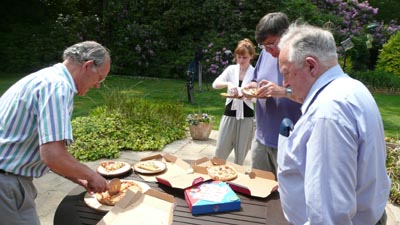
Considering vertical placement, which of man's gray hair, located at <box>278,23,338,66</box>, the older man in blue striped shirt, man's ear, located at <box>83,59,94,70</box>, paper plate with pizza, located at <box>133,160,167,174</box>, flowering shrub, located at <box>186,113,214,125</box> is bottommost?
flowering shrub, located at <box>186,113,214,125</box>

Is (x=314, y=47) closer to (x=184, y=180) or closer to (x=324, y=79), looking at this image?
(x=324, y=79)

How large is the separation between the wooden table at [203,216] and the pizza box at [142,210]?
0.06 m

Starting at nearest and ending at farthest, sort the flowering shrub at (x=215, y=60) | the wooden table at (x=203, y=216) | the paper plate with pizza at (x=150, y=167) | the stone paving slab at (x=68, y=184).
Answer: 1. the wooden table at (x=203, y=216)
2. the paper plate with pizza at (x=150, y=167)
3. the stone paving slab at (x=68, y=184)
4. the flowering shrub at (x=215, y=60)

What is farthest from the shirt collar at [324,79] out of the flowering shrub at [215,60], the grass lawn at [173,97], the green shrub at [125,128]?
the flowering shrub at [215,60]

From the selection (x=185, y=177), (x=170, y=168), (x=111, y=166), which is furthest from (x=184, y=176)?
(x=111, y=166)

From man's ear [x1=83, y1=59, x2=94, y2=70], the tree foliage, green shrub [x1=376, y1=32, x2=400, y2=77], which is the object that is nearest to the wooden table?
man's ear [x1=83, y1=59, x2=94, y2=70]

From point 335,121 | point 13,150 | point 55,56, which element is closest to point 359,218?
point 335,121

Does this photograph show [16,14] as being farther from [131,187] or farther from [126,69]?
[131,187]

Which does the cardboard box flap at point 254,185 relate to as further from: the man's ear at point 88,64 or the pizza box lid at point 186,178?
the man's ear at point 88,64

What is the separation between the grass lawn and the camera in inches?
300

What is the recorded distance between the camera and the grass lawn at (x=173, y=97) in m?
7.63

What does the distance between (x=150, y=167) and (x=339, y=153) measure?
1518mm

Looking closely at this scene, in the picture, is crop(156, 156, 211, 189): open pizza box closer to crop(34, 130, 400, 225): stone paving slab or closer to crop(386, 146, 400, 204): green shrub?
crop(34, 130, 400, 225): stone paving slab

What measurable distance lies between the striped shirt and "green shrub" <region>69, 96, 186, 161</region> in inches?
124
